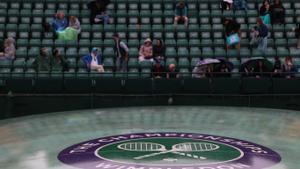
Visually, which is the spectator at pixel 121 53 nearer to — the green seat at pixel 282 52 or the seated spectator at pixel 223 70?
the seated spectator at pixel 223 70

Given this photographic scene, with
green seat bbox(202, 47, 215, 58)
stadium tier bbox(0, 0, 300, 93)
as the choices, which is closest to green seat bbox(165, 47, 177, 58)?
stadium tier bbox(0, 0, 300, 93)

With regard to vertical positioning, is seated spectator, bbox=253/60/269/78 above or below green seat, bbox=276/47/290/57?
below

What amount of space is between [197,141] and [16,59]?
8802mm

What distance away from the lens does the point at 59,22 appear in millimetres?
15797

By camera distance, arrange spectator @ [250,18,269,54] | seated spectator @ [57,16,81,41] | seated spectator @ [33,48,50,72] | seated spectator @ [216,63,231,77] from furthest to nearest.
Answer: seated spectator @ [57,16,81,41], spectator @ [250,18,269,54], seated spectator @ [33,48,50,72], seated spectator @ [216,63,231,77]

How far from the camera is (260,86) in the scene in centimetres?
1261

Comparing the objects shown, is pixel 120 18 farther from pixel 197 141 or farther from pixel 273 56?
pixel 197 141

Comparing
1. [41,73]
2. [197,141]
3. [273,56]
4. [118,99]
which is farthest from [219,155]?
[273,56]

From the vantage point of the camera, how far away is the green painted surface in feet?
23.6

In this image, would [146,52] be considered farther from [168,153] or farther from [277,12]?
[168,153]

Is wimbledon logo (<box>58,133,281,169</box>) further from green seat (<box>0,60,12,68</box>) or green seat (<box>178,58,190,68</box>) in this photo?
green seat (<box>0,60,12,68</box>)

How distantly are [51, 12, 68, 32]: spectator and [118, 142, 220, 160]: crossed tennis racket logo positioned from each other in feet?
30.1

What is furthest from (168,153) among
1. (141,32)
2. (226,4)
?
(226,4)

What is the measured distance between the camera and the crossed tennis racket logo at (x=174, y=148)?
271 inches
